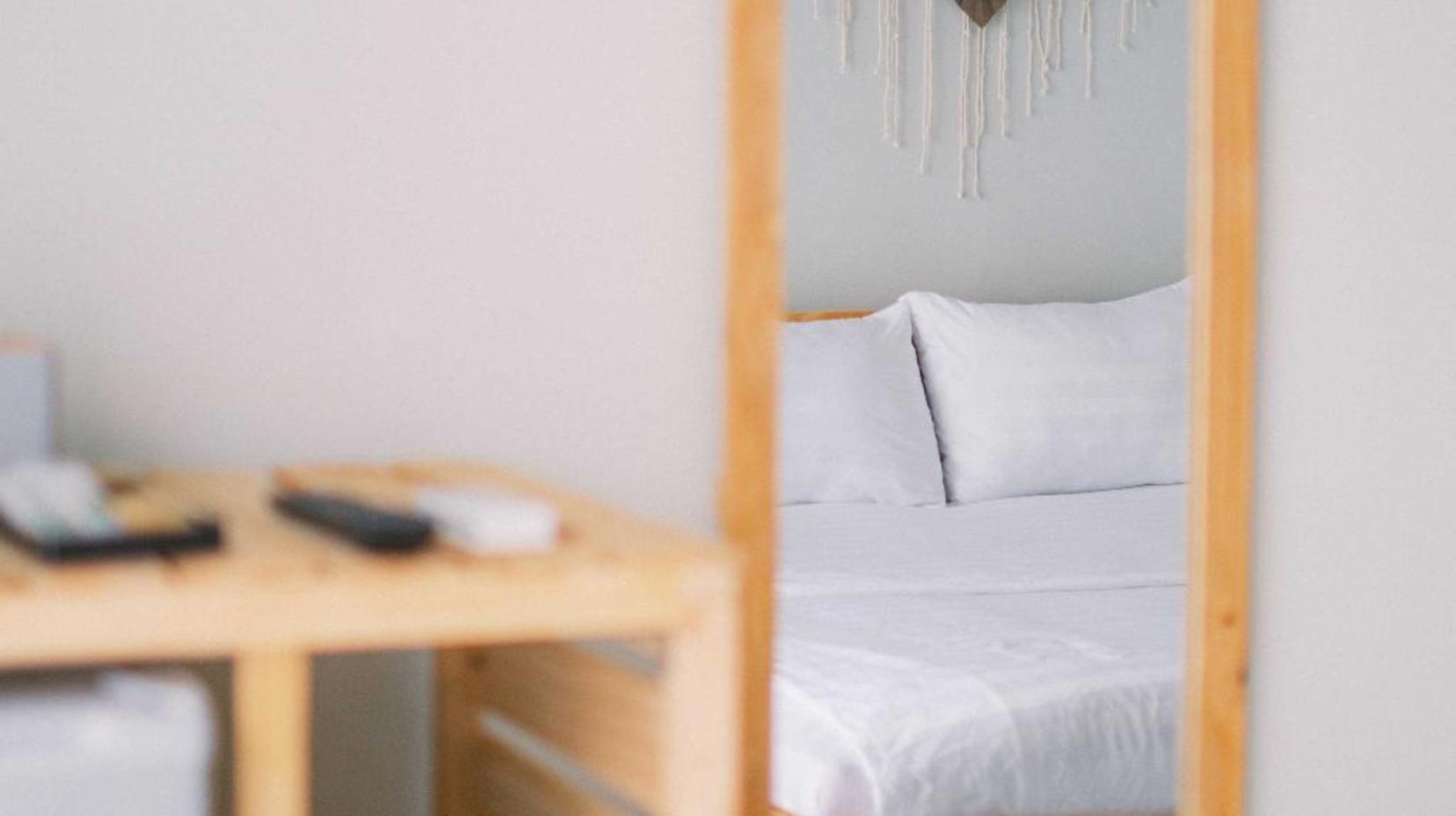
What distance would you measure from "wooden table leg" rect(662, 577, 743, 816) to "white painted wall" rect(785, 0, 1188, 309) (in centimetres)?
113

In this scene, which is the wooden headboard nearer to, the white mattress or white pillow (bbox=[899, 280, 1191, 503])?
white pillow (bbox=[899, 280, 1191, 503])

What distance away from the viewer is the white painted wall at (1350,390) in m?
1.69

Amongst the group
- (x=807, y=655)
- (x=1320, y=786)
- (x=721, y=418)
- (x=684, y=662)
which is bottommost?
(x=1320, y=786)

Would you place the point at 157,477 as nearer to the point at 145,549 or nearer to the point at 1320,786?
the point at 145,549

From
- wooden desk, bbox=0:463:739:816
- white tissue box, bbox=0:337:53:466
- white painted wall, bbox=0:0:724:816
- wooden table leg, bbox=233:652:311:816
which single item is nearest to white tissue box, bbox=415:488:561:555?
wooden desk, bbox=0:463:739:816

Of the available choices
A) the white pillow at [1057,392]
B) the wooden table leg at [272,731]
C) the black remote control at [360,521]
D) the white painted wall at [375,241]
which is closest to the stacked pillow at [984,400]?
the white pillow at [1057,392]

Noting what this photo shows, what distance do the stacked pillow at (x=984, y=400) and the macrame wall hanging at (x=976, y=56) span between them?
212 millimetres

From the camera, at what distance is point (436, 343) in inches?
51.6

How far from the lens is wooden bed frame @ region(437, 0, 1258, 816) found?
1.08 metres

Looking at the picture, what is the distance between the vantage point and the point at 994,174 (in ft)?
6.95

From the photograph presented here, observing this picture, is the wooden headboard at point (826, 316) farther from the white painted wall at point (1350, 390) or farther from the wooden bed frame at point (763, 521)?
the white painted wall at point (1350, 390)

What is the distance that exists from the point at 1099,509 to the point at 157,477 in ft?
4.77

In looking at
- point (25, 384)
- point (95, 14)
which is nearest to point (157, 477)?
point (25, 384)

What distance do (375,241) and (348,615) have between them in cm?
58
